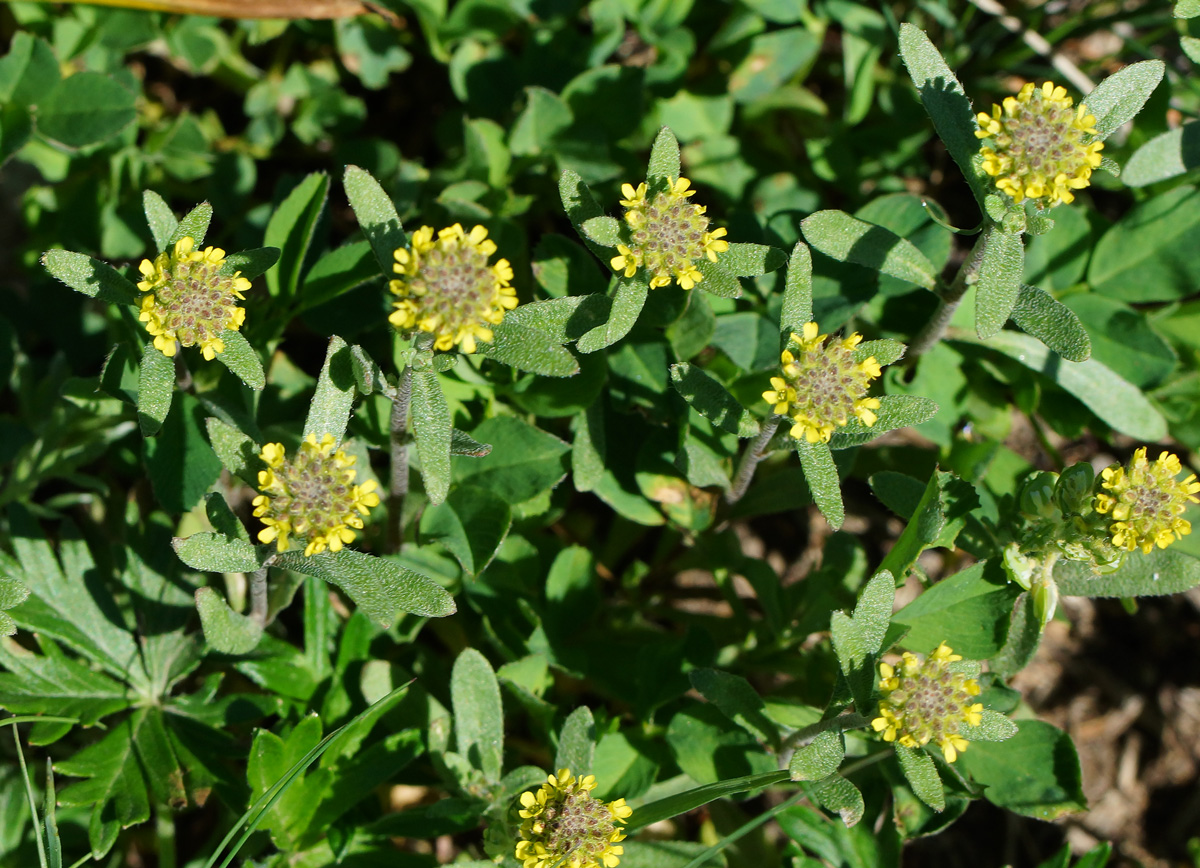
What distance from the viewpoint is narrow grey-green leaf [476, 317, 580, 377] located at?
136 inches

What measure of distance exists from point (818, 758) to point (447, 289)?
1937 millimetres

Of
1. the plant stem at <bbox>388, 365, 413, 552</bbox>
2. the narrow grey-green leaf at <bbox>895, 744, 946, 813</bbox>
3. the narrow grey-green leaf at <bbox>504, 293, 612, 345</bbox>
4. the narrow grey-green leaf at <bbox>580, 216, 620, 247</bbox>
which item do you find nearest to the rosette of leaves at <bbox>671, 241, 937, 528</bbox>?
the narrow grey-green leaf at <bbox>504, 293, 612, 345</bbox>

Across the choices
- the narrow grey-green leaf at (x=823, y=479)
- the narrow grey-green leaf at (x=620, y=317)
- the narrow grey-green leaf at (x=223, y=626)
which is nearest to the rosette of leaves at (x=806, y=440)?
the narrow grey-green leaf at (x=823, y=479)

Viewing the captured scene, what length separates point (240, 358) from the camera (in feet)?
11.3

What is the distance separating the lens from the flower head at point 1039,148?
335 cm

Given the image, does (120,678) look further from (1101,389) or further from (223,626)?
(1101,389)

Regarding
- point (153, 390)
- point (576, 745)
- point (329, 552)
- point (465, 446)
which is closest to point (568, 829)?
point (576, 745)

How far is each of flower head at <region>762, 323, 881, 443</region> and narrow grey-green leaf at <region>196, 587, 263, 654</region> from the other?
204 centimetres

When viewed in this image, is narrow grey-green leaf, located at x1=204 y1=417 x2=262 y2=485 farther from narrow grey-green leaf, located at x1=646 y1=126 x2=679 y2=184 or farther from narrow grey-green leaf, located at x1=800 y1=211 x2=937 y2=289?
narrow grey-green leaf, located at x1=800 y1=211 x2=937 y2=289

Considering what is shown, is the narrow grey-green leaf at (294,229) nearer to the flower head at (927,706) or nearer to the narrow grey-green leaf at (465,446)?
the narrow grey-green leaf at (465,446)

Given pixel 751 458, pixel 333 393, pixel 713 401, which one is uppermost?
pixel 333 393

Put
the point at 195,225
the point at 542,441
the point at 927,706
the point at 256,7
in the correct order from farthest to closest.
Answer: the point at 256,7 → the point at 542,441 → the point at 195,225 → the point at 927,706

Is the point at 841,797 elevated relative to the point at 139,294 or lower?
lower

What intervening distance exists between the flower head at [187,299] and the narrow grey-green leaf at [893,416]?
209cm
